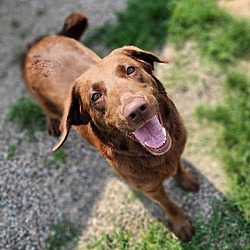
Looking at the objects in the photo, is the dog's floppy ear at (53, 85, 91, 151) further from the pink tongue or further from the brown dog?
the pink tongue

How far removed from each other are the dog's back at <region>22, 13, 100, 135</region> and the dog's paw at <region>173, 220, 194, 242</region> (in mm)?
1785

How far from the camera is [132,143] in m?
3.37

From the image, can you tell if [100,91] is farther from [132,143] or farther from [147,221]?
[147,221]

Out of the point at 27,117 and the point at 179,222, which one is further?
the point at 27,117

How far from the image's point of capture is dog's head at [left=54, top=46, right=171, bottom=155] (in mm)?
2869

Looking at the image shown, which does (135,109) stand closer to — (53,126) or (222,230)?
(222,230)

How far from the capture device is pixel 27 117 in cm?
556

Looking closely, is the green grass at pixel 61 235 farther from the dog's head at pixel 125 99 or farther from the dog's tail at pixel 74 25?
the dog's tail at pixel 74 25

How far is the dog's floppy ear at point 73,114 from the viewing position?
3317mm

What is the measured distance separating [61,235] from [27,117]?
1.82m

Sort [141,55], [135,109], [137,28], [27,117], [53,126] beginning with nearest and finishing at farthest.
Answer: [135,109] < [141,55] < [53,126] < [27,117] < [137,28]

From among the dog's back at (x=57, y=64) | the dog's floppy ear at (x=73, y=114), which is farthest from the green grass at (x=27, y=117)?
the dog's floppy ear at (x=73, y=114)

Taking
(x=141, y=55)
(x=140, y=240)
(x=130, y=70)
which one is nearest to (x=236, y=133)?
(x=140, y=240)

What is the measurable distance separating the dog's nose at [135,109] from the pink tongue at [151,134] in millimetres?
308
